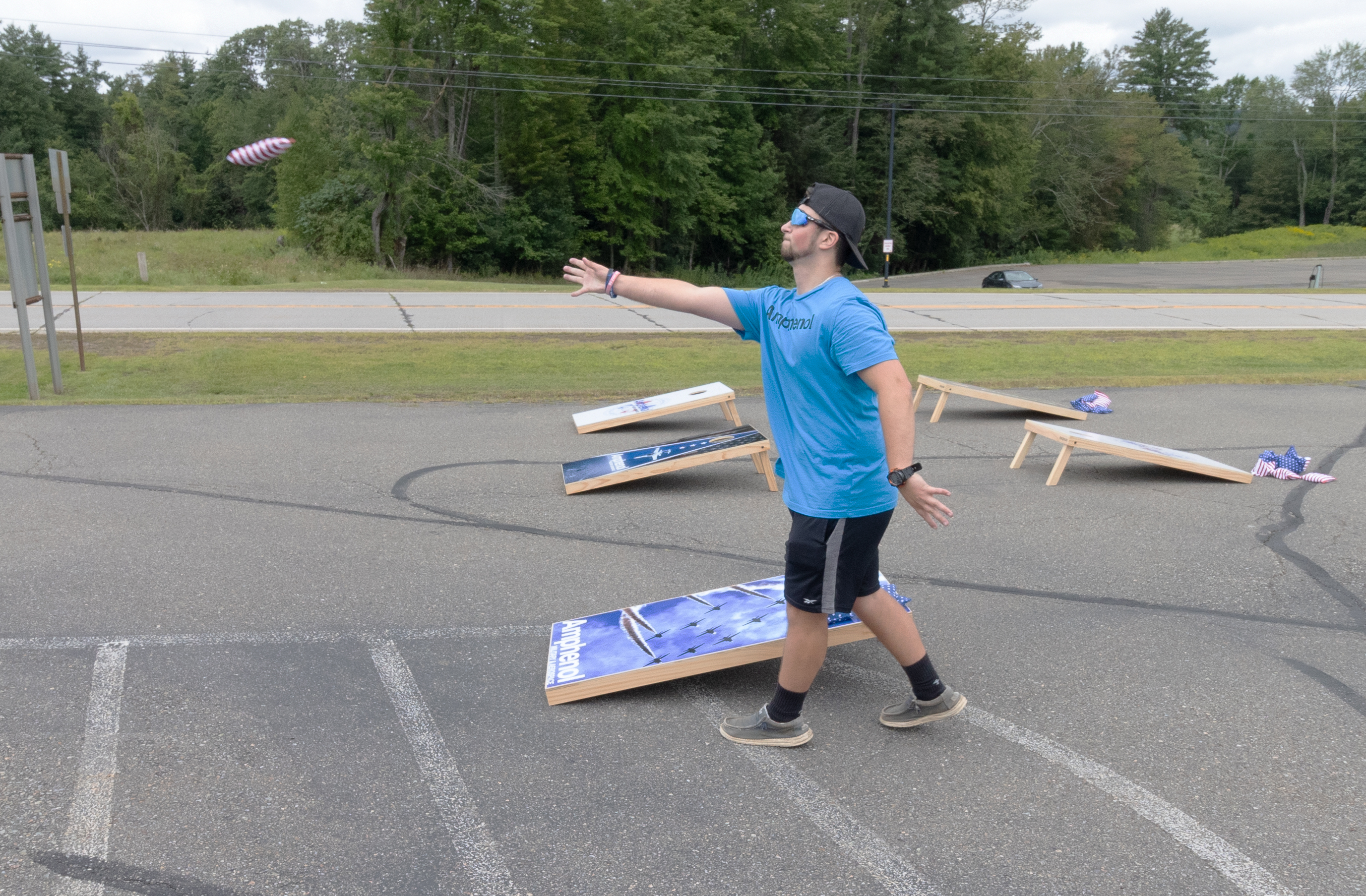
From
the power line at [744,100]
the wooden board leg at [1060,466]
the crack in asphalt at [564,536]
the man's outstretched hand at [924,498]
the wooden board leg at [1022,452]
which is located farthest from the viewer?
the power line at [744,100]

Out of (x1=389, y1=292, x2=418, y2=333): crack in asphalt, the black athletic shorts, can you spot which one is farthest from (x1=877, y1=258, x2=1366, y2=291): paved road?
the black athletic shorts

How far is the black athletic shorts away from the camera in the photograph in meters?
3.65

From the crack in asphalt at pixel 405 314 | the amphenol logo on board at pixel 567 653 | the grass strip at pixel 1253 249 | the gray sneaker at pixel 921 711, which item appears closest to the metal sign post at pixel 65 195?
the crack in asphalt at pixel 405 314

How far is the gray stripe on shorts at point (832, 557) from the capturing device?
3.64 m

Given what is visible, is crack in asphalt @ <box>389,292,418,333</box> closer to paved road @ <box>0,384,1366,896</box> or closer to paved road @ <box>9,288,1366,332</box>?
paved road @ <box>9,288,1366,332</box>

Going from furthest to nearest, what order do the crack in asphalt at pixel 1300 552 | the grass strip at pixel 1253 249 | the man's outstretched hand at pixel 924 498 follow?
the grass strip at pixel 1253 249, the crack in asphalt at pixel 1300 552, the man's outstretched hand at pixel 924 498

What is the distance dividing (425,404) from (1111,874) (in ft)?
30.6

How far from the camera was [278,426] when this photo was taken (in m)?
9.94

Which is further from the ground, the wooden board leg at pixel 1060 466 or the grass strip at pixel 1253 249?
the wooden board leg at pixel 1060 466

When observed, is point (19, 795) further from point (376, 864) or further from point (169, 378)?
point (169, 378)

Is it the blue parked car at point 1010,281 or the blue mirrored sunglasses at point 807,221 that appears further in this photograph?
the blue parked car at point 1010,281

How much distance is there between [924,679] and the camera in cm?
404

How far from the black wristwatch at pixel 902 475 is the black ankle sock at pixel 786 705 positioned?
938 mm

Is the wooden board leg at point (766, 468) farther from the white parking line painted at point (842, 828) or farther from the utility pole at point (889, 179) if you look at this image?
the utility pole at point (889, 179)
